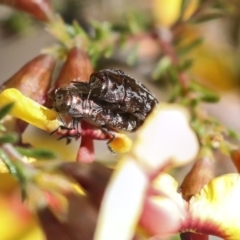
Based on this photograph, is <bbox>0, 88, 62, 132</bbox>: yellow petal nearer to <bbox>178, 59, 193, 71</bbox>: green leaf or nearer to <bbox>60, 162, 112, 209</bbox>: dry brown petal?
<bbox>60, 162, 112, 209</bbox>: dry brown petal

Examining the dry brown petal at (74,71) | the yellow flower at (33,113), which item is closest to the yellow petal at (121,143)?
the yellow flower at (33,113)

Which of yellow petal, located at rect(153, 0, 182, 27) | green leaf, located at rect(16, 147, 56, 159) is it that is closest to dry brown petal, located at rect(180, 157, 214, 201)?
green leaf, located at rect(16, 147, 56, 159)

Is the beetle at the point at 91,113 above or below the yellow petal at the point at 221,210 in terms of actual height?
above

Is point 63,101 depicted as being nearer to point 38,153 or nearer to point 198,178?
point 38,153

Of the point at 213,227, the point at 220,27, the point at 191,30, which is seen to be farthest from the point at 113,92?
the point at 220,27

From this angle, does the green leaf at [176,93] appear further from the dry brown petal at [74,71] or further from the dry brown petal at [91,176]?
the dry brown petal at [91,176]
